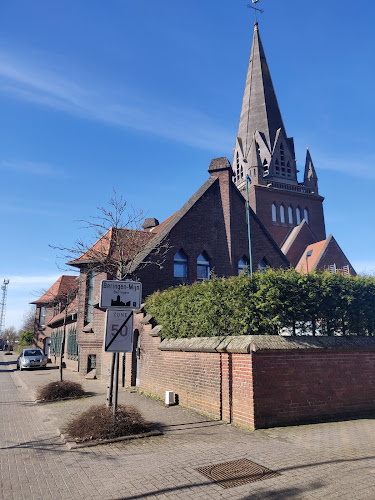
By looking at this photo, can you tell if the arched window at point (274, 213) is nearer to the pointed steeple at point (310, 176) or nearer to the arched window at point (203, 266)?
the pointed steeple at point (310, 176)

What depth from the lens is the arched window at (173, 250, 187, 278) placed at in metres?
18.3

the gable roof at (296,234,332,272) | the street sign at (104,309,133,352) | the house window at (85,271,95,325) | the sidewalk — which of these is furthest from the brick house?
the sidewalk

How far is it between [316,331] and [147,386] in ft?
22.2

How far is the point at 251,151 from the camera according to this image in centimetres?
5150

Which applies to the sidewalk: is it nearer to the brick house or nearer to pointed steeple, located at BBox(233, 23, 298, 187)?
the brick house

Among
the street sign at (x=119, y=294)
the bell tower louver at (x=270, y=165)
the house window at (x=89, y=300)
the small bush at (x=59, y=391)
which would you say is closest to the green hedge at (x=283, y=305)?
the street sign at (x=119, y=294)

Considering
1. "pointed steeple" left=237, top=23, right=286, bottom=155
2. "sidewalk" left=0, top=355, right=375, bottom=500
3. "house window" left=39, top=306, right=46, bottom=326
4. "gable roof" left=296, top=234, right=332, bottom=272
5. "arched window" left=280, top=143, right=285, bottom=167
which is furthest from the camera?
"pointed steeple" left=237, top=23, right=286, bottom=155

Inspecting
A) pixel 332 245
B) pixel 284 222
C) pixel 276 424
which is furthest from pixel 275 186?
pixel 276 424

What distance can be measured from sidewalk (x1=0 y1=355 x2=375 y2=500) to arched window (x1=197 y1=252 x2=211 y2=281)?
416 inches

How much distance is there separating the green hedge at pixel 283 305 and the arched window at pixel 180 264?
7444mm

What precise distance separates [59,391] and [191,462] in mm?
8420

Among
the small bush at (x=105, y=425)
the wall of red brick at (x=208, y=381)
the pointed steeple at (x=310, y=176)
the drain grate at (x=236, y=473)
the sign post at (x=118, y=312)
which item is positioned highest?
the pointed steeple at (x=310, y=176)

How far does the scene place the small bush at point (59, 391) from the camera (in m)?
12.5

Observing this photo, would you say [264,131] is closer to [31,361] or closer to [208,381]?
[31,361]
